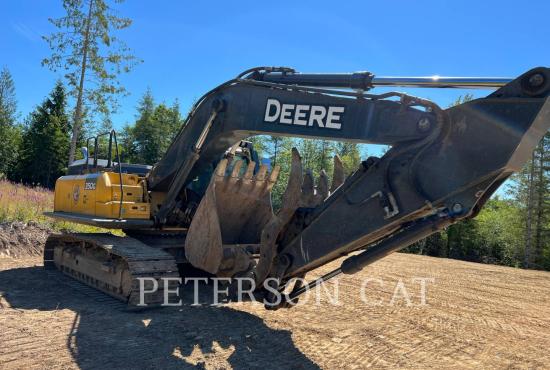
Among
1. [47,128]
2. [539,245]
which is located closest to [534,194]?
[539,245]

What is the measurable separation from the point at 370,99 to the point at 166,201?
335 centimetres

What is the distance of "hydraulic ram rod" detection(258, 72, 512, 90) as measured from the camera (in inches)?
144

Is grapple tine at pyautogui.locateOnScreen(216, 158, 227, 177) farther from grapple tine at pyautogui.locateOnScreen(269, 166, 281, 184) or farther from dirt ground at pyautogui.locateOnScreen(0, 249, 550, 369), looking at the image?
dirt ground at pyautogui.locateOnScreen(0, 249, 550, 369)

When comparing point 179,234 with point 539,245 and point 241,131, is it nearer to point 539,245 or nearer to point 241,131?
point 241,131

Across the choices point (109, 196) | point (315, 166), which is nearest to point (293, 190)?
point (109, 196)

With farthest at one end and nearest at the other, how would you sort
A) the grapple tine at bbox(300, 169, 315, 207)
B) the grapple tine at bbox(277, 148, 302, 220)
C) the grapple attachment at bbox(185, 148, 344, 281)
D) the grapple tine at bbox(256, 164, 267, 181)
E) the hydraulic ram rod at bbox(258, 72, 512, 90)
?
the grapple tine at bbox(256, 164, 267, 181) → the grapple tine at bbox(300, 169, 315, 207) → the grapple attachment at bbox(185, 148, 344, 281) → the grapple tine at bbox(277, 148, 302, 220) → the hydraulic ram rod at bbox(258, 72, 512, 90)

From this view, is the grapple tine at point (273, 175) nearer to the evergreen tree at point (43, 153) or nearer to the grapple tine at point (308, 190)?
the grapple tine at point (308, 190)

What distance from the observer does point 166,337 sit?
4.57m

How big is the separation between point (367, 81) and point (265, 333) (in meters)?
2.65

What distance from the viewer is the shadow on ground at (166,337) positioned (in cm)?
401

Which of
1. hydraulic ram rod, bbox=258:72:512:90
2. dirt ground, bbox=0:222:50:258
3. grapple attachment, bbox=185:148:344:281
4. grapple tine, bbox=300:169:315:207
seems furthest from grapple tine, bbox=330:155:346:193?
dirt ground, bbox=0:222:50:258

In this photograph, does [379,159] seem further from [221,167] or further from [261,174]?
[261,174]

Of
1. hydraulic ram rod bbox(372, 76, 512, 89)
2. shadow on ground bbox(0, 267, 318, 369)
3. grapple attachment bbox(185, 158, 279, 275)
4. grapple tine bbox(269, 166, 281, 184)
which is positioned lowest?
shadow on ground bbox(0, 267, 318, 369)

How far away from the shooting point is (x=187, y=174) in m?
6.11
